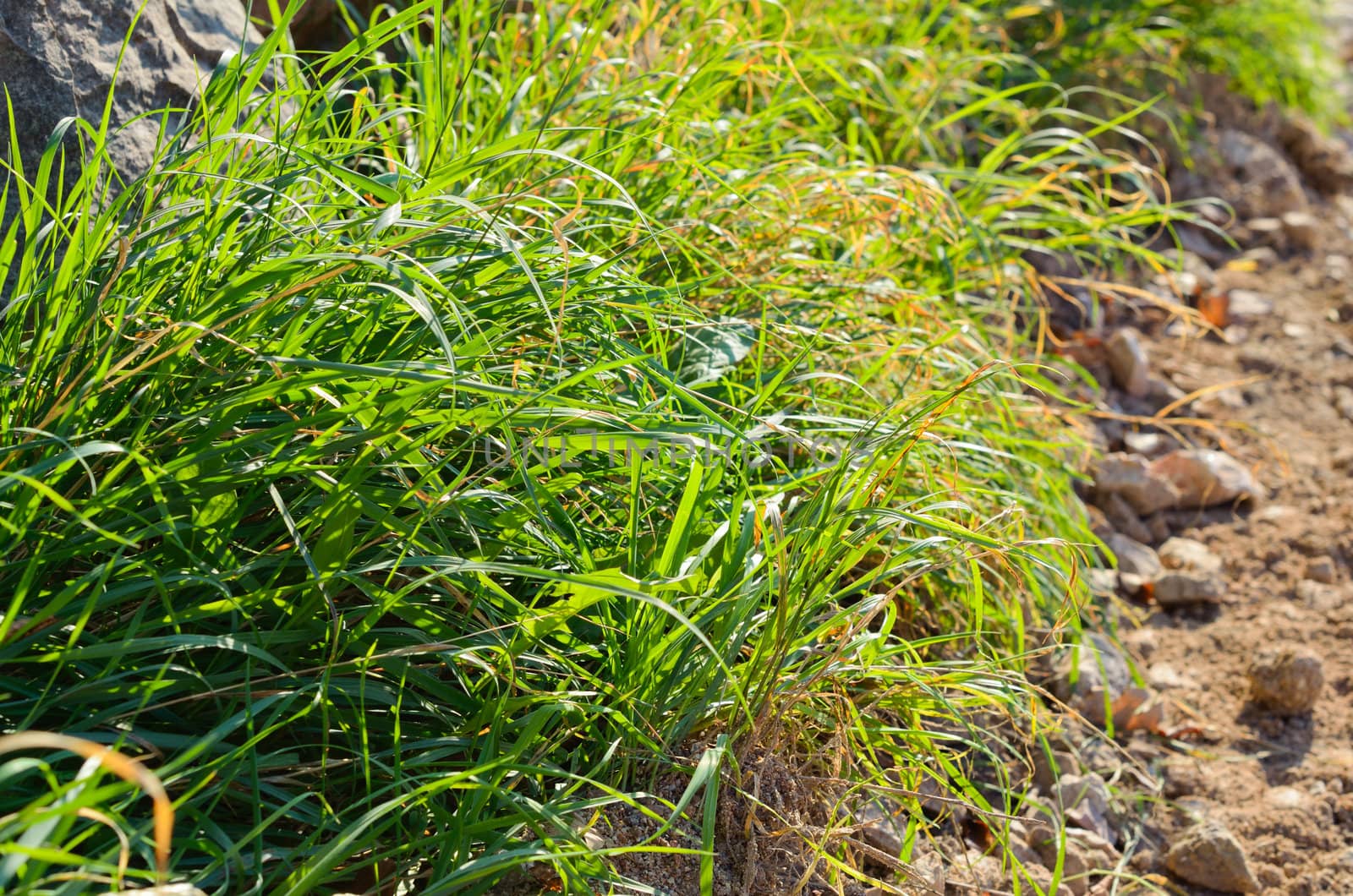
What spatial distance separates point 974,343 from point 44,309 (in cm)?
150

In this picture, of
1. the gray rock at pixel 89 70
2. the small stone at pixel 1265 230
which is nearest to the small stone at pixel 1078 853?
the gray rock at pixel 89 70

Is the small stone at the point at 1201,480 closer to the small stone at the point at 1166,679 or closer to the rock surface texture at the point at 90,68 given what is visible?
the small stone at the point at 1166,679

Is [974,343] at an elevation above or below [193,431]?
below

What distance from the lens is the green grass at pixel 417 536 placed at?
3.93 feet

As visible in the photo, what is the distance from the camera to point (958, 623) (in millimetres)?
1933

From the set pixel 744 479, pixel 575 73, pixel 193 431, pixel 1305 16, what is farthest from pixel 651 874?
pixel 1305 16

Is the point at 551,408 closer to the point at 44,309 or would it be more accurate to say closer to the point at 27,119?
the point at 44,309

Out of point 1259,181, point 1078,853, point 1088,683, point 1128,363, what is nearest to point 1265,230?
point 1259,181

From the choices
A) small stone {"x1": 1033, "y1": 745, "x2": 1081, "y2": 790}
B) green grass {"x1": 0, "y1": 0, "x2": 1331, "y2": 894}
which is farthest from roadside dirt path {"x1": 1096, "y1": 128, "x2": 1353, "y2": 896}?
green grass {"x1": 0, "y1": 0, "x2": 1331, "y2": 894}

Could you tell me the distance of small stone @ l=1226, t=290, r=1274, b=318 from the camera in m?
3.32

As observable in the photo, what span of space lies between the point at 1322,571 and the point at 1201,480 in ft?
1.06

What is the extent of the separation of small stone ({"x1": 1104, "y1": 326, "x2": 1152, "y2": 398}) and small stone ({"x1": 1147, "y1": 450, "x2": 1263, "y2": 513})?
1.05 feet

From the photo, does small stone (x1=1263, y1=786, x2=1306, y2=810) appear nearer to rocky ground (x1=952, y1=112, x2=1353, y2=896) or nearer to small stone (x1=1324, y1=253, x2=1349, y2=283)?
rocky ground (x1=952, y1=112, x2=1353, y2=896)

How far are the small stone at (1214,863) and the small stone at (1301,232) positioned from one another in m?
2.44
